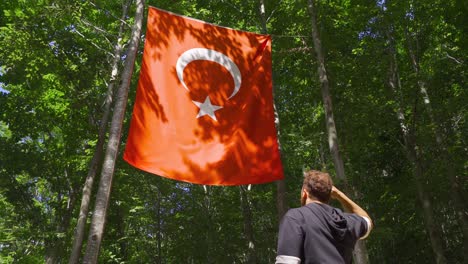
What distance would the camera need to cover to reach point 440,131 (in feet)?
48.0

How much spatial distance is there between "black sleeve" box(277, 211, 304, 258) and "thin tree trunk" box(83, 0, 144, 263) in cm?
415

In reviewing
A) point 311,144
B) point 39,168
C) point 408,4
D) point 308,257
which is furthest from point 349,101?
point 308,257

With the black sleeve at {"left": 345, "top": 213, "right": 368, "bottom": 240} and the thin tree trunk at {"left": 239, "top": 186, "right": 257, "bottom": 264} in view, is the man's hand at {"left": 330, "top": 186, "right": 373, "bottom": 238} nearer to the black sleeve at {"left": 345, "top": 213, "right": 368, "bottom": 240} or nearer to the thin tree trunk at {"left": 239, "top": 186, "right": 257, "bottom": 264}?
the black sleeve at {"left": 345, "top": 213, "right": 368, "bottom": 240}

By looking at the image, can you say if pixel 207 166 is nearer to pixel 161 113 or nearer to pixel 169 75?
pixel 161 113

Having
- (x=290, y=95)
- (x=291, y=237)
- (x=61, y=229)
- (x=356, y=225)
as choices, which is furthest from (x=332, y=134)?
(x=61, y=229)

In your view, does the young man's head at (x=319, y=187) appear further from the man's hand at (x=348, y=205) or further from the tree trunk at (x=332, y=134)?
the tree trunk at (x=332, y=134)

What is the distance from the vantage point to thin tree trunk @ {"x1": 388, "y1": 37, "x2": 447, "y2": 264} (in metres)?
13.1

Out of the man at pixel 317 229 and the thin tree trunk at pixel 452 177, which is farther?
the thin tree trunk at pixel 452 177

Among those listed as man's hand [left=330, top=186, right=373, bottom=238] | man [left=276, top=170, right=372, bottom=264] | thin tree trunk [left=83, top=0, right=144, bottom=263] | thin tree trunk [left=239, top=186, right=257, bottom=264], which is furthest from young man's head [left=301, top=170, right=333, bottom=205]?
thin tree trunk [left=239, top=186, right=257, bottom=264]

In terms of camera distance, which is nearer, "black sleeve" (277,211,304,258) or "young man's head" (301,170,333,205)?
"black sleeve" (277,211,304,258)

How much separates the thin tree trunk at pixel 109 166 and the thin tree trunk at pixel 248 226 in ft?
36.7

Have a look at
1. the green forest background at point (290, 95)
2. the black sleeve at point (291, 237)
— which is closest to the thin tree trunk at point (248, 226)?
the green forest background at point (290, 95)

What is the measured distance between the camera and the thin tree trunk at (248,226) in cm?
1797

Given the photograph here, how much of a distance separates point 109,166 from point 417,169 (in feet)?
37.1
